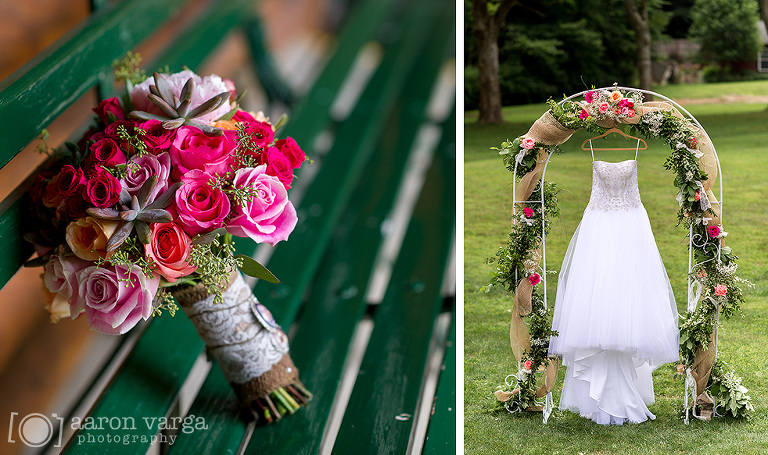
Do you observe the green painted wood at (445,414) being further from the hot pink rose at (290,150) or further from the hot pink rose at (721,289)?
the hot pink rose at (721,289)

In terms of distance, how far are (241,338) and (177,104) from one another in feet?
1.75

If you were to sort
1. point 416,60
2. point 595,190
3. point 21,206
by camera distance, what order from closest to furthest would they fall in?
point 21,206, point 595,190, point 416,60

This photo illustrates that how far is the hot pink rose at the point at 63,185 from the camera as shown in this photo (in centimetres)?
128

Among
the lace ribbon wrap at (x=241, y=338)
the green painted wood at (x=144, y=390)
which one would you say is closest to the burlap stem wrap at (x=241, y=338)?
the lace ribbon wrap at (x=241, y=338)

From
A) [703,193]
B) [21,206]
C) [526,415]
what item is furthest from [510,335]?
[21,206]

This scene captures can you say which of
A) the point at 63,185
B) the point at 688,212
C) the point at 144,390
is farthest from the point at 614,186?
the point at 63,185

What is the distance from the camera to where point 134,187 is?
1293 mm

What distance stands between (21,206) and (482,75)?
77.0 inches

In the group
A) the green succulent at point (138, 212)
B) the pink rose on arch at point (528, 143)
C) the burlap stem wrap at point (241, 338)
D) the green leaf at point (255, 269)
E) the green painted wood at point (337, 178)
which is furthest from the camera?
the pink rose on arch at point (528, 143)

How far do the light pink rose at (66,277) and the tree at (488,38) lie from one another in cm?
186

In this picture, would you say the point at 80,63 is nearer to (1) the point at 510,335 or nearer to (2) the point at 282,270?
(2) the point at 282,270

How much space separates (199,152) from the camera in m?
1.32

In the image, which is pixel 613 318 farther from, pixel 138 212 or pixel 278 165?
pixel 138 212

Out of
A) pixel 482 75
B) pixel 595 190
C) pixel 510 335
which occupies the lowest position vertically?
pixel 510 335
